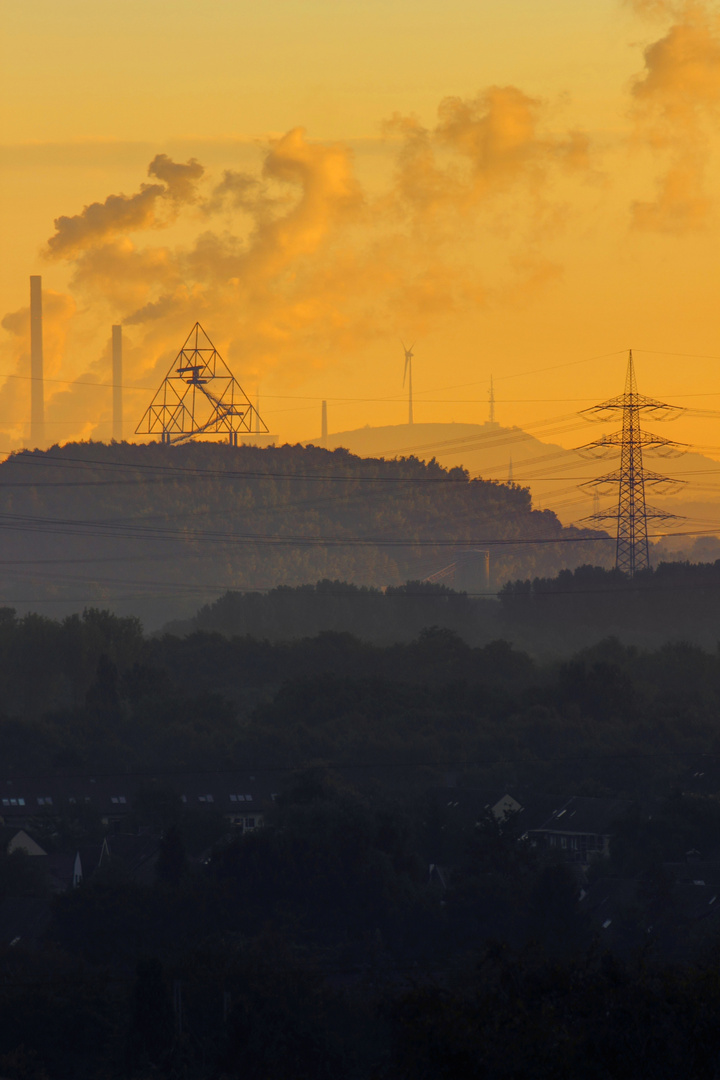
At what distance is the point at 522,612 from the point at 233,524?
6879cm

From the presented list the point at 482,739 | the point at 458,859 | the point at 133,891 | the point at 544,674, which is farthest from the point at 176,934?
the point at 544,674

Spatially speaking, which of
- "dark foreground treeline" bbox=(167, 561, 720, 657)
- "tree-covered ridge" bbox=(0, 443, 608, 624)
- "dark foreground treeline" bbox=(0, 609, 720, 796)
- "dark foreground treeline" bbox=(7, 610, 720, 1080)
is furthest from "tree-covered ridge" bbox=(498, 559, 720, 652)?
"tree-covered ridge" bbox=(0, 443, 608, 624)

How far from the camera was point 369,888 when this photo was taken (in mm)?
38281

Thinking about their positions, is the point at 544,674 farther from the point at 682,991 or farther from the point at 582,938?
the point at 682,991

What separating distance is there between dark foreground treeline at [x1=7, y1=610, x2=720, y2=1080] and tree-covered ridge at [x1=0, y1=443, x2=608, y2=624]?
84.9 meters

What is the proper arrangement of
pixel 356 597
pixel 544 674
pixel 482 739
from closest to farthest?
1. pixel 482 739
2. pixel 544 674
3. pixel 356 597

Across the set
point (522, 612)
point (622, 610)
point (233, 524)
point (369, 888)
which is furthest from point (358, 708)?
point (233, 524)

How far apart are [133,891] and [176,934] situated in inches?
70.1

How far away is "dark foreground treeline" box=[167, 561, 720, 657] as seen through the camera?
348ft

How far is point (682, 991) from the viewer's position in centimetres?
1691

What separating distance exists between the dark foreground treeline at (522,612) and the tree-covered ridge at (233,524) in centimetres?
3842

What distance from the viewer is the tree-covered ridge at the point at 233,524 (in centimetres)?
17050

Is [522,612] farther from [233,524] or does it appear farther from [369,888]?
[369,888]

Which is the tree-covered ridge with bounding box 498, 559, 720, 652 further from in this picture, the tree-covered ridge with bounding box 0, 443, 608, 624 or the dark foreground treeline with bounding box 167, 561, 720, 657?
the tree-covered ridge with bounding box 0, 443, 608, 624
